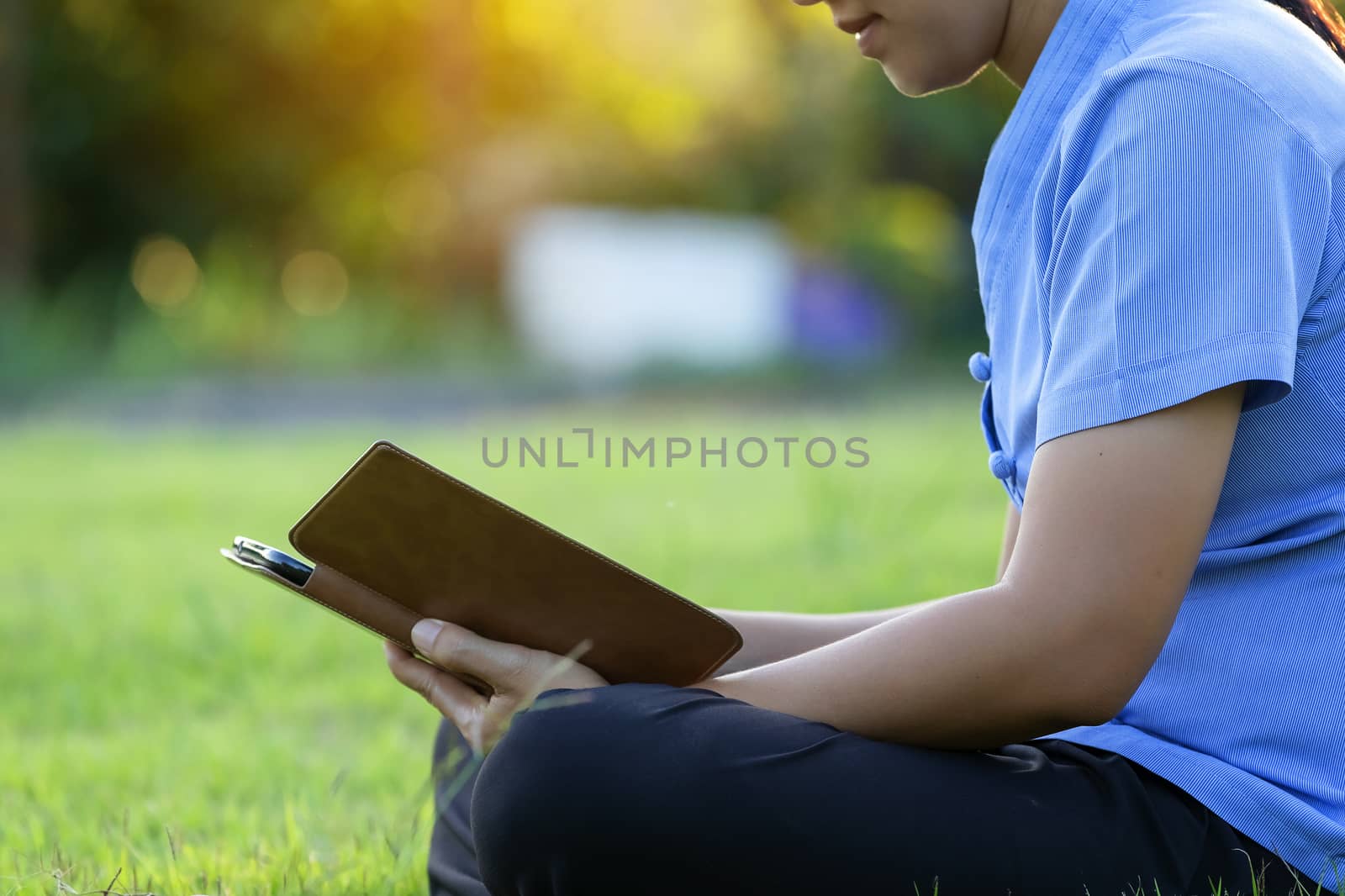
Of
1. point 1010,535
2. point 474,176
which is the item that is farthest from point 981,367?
point 474,176

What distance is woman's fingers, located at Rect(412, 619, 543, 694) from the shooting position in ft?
4.32

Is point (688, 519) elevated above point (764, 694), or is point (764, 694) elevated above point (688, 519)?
point (764, 694)

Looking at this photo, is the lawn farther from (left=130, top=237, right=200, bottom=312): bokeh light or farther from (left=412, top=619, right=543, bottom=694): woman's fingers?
(left=130, top=237, right=200, bottom=312): bokeh light

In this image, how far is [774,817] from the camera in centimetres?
121

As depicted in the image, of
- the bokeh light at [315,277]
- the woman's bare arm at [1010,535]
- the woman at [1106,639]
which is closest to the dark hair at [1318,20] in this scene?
the woman at [1106,639]

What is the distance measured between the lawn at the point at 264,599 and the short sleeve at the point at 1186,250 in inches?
34.2

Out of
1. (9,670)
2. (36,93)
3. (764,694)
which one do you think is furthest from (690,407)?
(764,694)

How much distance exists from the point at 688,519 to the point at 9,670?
229 centimetres

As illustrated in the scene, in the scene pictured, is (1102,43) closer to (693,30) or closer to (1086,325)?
(1086,325)

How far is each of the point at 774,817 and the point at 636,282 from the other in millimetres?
10807

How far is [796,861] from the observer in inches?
47.9

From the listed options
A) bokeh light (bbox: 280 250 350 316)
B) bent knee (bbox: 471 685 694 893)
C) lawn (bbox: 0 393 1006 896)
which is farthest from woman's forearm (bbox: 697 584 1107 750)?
bokeh light (bbox: 280 250 350 316)

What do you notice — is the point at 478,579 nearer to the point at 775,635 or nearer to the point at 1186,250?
the point at 775,635

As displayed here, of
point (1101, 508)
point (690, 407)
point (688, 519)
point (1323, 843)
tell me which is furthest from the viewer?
point (690, 407)
